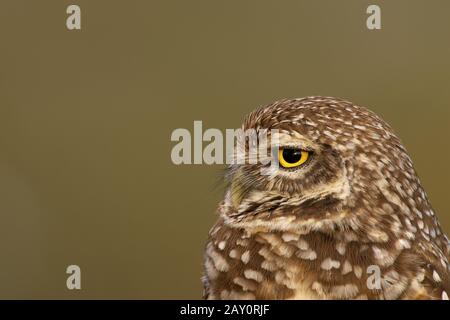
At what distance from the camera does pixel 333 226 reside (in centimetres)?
291

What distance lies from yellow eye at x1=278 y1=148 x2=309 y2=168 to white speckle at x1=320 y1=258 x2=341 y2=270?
15.1 inches

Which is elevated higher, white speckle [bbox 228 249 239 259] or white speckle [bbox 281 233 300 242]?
white speckle [bbox 281 233 300 242]

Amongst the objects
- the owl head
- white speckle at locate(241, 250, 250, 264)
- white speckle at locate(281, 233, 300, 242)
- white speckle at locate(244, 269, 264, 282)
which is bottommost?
white speckle at locate(244, 269, 264, 282)

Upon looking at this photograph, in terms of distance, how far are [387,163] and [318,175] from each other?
27 cm

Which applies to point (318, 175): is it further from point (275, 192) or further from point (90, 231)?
point (90, 231)

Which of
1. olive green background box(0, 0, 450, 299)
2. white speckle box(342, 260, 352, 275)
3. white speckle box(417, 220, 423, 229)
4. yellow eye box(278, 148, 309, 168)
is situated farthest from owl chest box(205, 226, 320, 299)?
olive green background box(0, 0, 450, 299)

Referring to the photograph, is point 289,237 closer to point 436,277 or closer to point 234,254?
point 234,254

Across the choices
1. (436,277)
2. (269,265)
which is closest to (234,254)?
(269,265)

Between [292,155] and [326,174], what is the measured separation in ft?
0.59

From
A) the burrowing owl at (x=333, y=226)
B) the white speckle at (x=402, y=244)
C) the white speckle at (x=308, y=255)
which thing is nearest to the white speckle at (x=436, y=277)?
the burrowing owl at (x=333, y=226)

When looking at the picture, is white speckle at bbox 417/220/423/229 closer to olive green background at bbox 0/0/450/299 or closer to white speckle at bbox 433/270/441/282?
white speckle at bbox 433/270/441/282

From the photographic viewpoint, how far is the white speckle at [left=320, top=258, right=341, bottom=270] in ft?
9.44

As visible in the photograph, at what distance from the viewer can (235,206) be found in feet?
10.6
